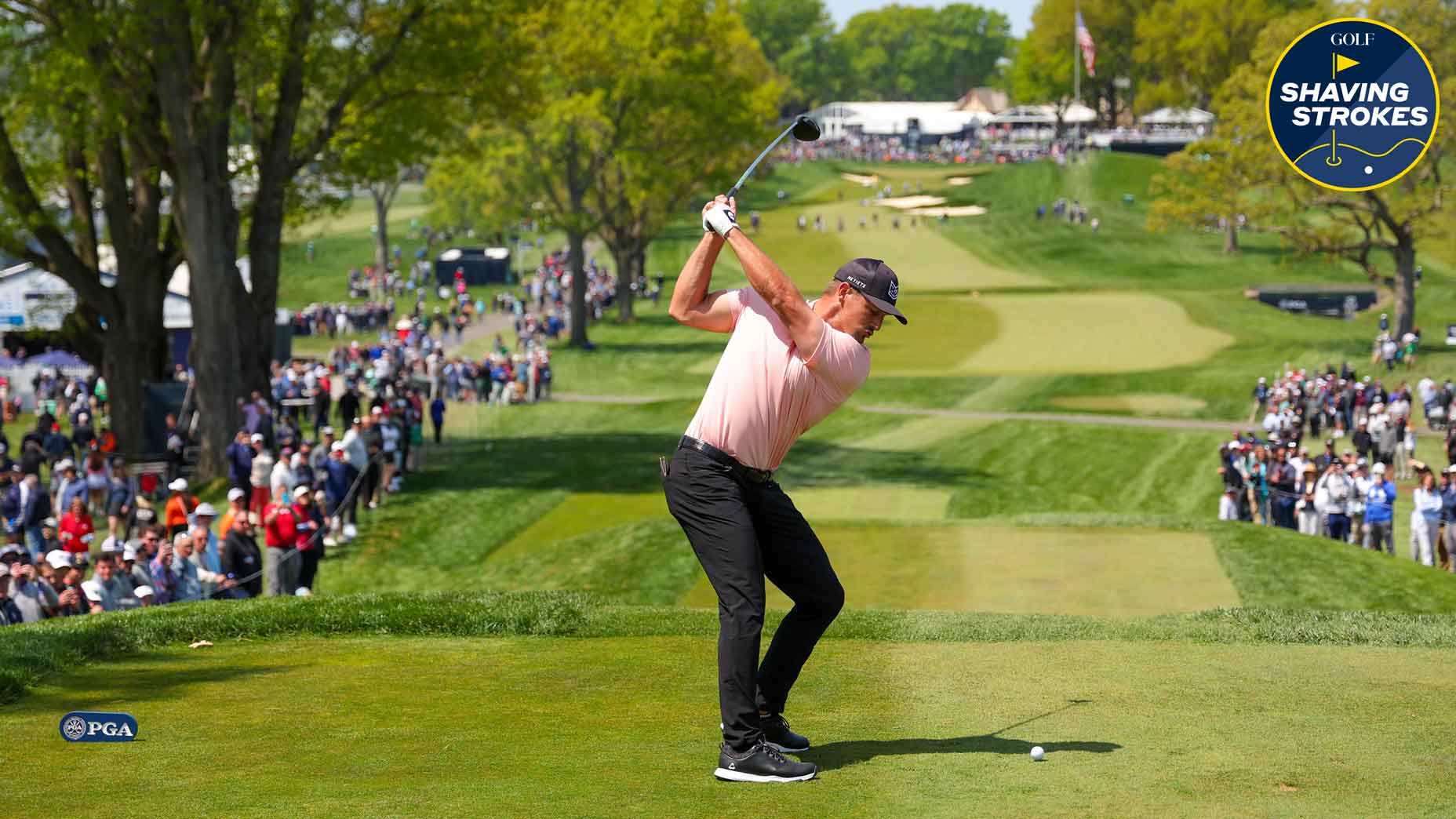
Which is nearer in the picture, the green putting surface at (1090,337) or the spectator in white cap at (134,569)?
the spectator in white cap at (134,569)

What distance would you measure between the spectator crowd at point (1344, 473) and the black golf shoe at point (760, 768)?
69.7 ft

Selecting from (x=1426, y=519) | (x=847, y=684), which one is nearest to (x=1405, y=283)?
(x=1426, y=519)

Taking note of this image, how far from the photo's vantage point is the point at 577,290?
221 ft

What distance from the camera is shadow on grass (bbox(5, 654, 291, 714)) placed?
311 inches

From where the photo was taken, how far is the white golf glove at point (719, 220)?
6.60m

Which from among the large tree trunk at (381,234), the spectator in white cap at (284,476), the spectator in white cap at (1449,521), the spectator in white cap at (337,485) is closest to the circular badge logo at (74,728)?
the spectator in white cap at (284,476)

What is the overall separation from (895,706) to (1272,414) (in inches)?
1379

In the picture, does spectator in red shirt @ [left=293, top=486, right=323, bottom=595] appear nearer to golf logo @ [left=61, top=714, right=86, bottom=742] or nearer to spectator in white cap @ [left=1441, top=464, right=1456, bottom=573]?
golf logo @ [left=61, top=714, right=86, bottom=742]

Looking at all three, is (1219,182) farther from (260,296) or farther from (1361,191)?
(260,296)

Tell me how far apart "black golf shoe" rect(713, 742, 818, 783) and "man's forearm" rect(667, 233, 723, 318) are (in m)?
1.73

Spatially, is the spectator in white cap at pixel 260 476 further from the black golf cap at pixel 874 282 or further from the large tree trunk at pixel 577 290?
the large tree trunk at pixel 577 290

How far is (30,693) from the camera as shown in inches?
322

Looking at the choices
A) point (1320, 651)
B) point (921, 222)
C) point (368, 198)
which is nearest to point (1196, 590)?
point (1320, 651)

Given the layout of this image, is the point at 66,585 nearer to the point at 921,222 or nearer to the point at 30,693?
the point at 30,693
